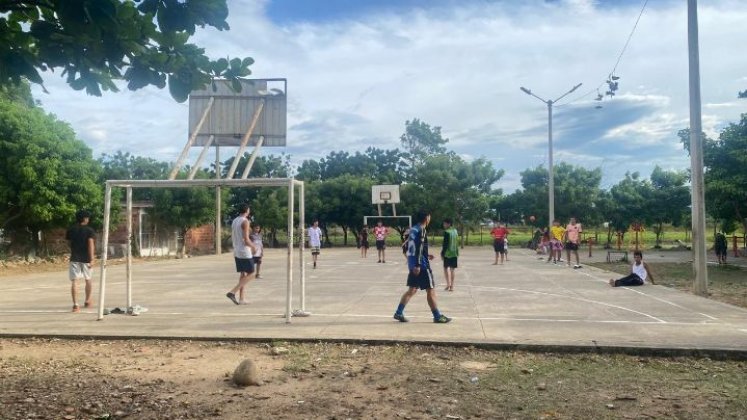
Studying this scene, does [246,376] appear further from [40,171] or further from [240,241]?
[40,171]

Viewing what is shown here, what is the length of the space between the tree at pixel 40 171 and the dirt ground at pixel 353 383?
54.4ft

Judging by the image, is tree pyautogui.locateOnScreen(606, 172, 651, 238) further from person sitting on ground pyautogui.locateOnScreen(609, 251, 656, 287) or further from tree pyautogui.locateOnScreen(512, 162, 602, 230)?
person sitting on ground pyautogui.locateOnScreen(609, 251, 656, 287)

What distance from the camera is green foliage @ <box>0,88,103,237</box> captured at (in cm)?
2236

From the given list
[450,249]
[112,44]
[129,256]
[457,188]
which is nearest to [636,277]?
[450,249]

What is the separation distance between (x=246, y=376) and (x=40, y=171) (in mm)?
20283

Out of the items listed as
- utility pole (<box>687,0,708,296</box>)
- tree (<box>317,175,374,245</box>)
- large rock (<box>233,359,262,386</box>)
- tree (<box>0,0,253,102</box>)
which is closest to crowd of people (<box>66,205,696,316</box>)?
utility pole (<box>687,0,708,296</box>)

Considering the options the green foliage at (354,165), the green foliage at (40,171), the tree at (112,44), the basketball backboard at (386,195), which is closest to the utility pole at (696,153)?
the tree at (112,44)

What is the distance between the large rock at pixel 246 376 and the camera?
5934 mm

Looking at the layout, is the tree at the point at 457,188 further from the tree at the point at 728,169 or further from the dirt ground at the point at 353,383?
the dirt ground at the point at 353,383

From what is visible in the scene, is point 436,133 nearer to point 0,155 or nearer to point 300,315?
point 0,155

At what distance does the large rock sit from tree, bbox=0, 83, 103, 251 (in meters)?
19.5

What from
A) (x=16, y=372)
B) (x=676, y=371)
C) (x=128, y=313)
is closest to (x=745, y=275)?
(x=676, y=371)

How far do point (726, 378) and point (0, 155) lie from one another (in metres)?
24.0

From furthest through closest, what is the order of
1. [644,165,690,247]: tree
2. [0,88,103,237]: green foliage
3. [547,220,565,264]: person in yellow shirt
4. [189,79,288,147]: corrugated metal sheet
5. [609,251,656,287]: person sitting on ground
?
1. [644,165,690,247]: tree
2. [189,79,288,147]: corrugated metal sheet
3. [547,220,565,264]: person in yellow shirt
4. [0,88,103,237]: green foliage
5. [609,251,656,287]: person sitting on ground
